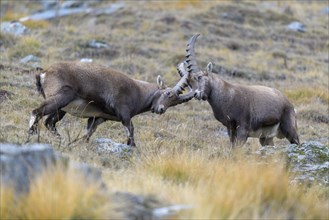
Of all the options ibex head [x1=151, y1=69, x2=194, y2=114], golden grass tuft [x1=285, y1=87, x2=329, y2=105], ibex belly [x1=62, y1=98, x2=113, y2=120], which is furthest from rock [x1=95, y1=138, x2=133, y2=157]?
golden grass tuft [x1=285, y1=87, x2=329, y2=105]

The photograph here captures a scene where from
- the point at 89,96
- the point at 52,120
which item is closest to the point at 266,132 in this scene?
the point at 89,96

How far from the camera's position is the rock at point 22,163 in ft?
17.2

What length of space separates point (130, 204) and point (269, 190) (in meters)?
1.38

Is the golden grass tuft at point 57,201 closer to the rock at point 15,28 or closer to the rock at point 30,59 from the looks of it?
the rock at point 30,59

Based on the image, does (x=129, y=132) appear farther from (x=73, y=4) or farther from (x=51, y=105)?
(x=73, y=4)

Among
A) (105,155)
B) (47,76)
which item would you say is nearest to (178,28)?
(47,76)

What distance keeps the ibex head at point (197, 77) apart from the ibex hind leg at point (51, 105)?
89.1 inches

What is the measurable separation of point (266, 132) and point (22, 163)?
251 inches

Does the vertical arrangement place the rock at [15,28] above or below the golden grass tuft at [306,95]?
above

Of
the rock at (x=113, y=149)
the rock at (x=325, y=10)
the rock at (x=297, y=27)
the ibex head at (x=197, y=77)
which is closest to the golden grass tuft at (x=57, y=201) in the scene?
the rock at (x=113, y=149)

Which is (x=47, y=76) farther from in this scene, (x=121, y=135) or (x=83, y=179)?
(x=83, y=179)

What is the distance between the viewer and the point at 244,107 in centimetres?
1080

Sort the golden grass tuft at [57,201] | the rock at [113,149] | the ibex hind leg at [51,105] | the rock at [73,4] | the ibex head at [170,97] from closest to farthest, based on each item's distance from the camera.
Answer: the golden grass tuft at [57,201] → the rock at [113,149] → the ibex hind leg at [51,105] → the ibex head at [170,97] → the rock at [73,4]

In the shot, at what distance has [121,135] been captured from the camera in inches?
452
